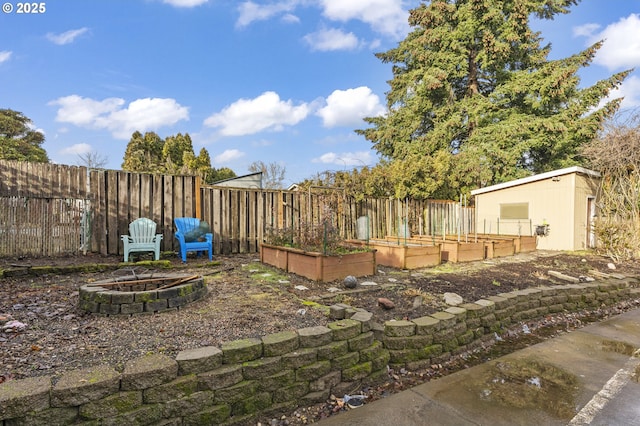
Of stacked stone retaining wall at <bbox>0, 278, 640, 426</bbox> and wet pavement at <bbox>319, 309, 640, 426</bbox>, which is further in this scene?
wet pavement at <bbox>319, 309, 640, 426</bbox>

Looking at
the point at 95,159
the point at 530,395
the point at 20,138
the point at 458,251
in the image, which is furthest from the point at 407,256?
the point at 20,138

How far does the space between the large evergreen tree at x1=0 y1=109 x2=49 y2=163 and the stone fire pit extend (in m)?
21.1

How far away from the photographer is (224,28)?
25.0 ft

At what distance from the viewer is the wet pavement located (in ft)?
6.56

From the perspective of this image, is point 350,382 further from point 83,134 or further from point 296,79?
point 83,134

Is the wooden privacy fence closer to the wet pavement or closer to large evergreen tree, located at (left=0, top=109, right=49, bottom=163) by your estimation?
the wet pavement

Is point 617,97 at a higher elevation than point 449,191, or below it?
higher

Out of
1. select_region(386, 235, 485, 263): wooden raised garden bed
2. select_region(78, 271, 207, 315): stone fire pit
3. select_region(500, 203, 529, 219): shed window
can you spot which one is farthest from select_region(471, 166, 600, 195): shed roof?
select_region(78, 271, 207, 315): stone fire pit

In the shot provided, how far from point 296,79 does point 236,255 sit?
24.2 feet

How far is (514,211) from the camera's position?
1077 cm

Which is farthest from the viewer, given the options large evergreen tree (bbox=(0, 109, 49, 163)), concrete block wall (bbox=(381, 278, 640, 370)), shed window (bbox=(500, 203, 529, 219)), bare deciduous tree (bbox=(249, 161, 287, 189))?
bare deciduous tree (bbox=(249, 161, 287, 189))

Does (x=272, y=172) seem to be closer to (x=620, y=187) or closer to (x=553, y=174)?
(x=553, y=174)

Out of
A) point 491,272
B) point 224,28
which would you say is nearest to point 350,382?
point 491,272

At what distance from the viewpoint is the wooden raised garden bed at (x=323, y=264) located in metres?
4.54
